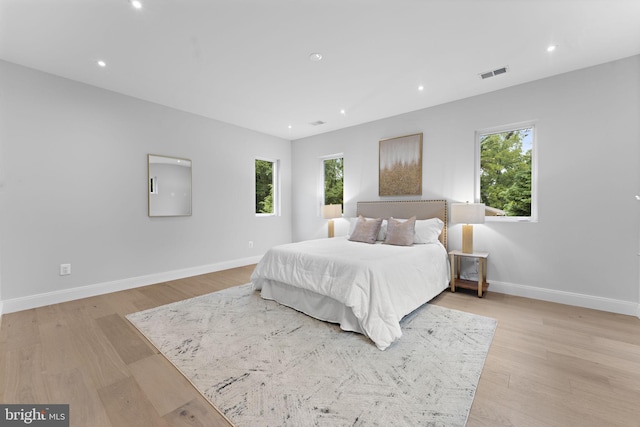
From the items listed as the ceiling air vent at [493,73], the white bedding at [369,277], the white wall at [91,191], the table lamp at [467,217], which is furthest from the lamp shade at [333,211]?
the ceiling air vent at [493,73]

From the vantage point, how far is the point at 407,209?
4203 mm

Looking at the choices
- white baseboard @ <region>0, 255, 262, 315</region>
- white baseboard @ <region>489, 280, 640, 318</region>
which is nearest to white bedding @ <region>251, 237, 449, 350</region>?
white baseboard @ <region>489, 280, 640, 318</region>

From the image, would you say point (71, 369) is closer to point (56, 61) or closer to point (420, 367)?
point (420, 367)

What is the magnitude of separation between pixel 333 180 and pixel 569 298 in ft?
13.0

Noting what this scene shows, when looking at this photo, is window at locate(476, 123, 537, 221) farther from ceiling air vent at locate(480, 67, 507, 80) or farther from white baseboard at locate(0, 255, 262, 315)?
white baseboard at locate(0, 255, 262, 315)

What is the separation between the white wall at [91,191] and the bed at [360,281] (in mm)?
1774

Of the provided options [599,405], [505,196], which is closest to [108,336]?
[599,405]

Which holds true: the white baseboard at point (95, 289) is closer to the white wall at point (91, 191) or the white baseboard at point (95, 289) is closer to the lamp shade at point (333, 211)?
the white wall at point (91, 191)

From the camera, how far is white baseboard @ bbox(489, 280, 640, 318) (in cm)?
274

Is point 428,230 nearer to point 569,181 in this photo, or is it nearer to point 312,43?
point 569,181

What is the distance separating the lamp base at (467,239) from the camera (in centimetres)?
349

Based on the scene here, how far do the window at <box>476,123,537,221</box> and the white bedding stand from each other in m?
1.06

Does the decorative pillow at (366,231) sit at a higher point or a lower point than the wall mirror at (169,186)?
lower

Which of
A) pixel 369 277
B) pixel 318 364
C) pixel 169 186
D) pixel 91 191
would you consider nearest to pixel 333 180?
pixel 169 186
